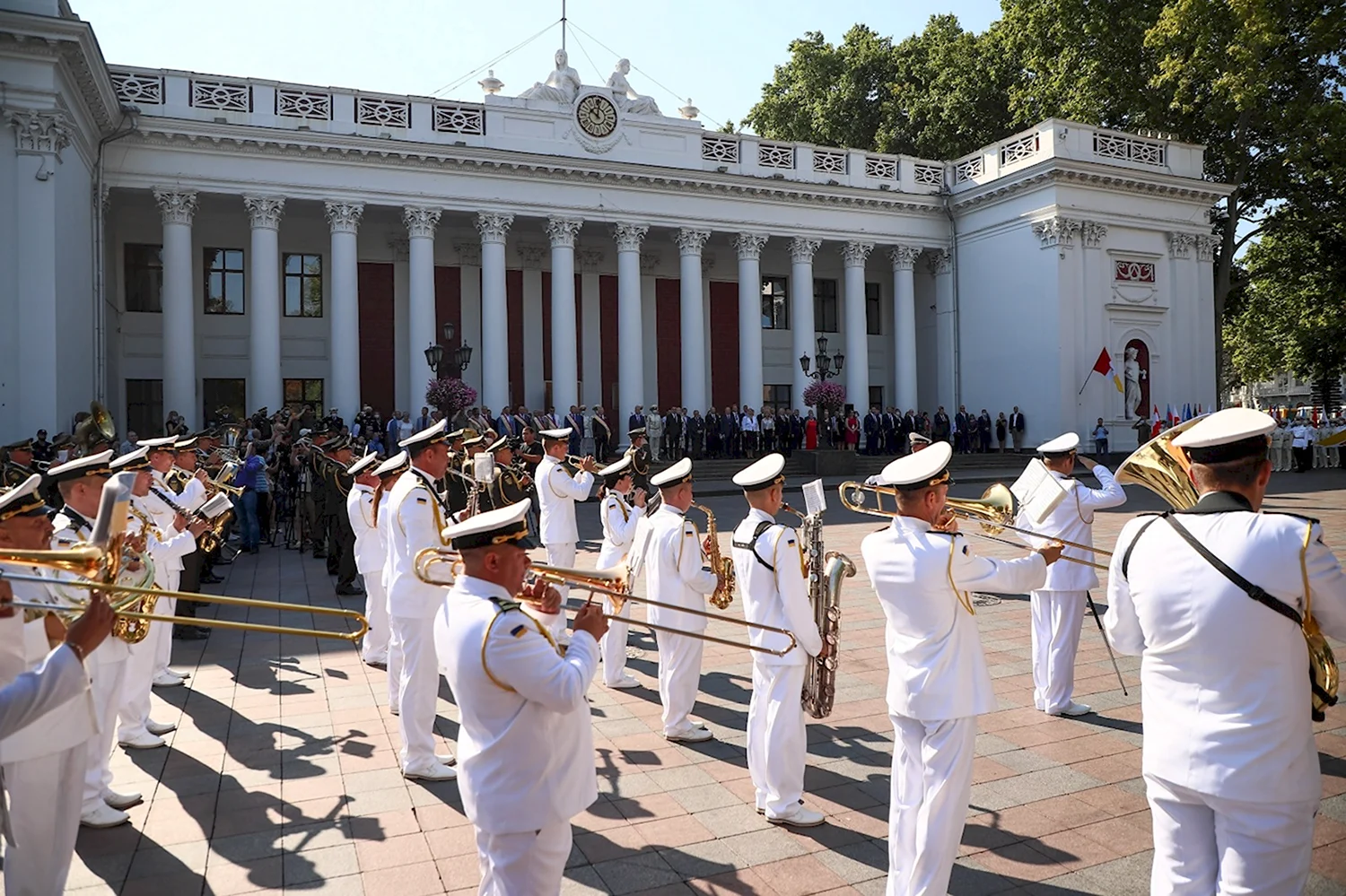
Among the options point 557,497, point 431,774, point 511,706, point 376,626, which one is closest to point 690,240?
point 557,497

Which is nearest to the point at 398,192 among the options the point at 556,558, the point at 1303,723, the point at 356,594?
the point at 356,594

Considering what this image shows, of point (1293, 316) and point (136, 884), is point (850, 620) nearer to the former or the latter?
point (136, 884)

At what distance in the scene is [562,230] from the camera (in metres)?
30.4

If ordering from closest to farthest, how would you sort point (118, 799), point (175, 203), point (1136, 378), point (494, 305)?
point (118, 799), point (175, 203), point (494, 305), point (1136, 378)

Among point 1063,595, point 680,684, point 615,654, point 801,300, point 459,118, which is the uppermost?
point 459,118

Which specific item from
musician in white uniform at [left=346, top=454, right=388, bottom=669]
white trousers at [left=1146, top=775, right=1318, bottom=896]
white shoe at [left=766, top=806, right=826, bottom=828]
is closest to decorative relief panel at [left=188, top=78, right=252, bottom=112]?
musician in white uniform at [left=346, top=454, right=388, bottom=669]

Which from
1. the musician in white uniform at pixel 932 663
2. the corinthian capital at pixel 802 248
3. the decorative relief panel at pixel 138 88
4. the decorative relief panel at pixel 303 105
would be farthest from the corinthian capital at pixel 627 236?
the musician in white uniform at pixel 932 663

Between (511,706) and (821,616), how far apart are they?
2728mm

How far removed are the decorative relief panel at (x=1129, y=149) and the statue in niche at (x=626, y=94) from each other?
1607cm

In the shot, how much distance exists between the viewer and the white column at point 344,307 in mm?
27797

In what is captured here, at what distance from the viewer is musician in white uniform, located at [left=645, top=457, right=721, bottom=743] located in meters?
6.59

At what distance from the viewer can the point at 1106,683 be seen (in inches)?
309

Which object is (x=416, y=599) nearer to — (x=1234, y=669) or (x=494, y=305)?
(x=1234, y=669)

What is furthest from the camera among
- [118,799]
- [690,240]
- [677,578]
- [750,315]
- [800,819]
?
[750,315]
